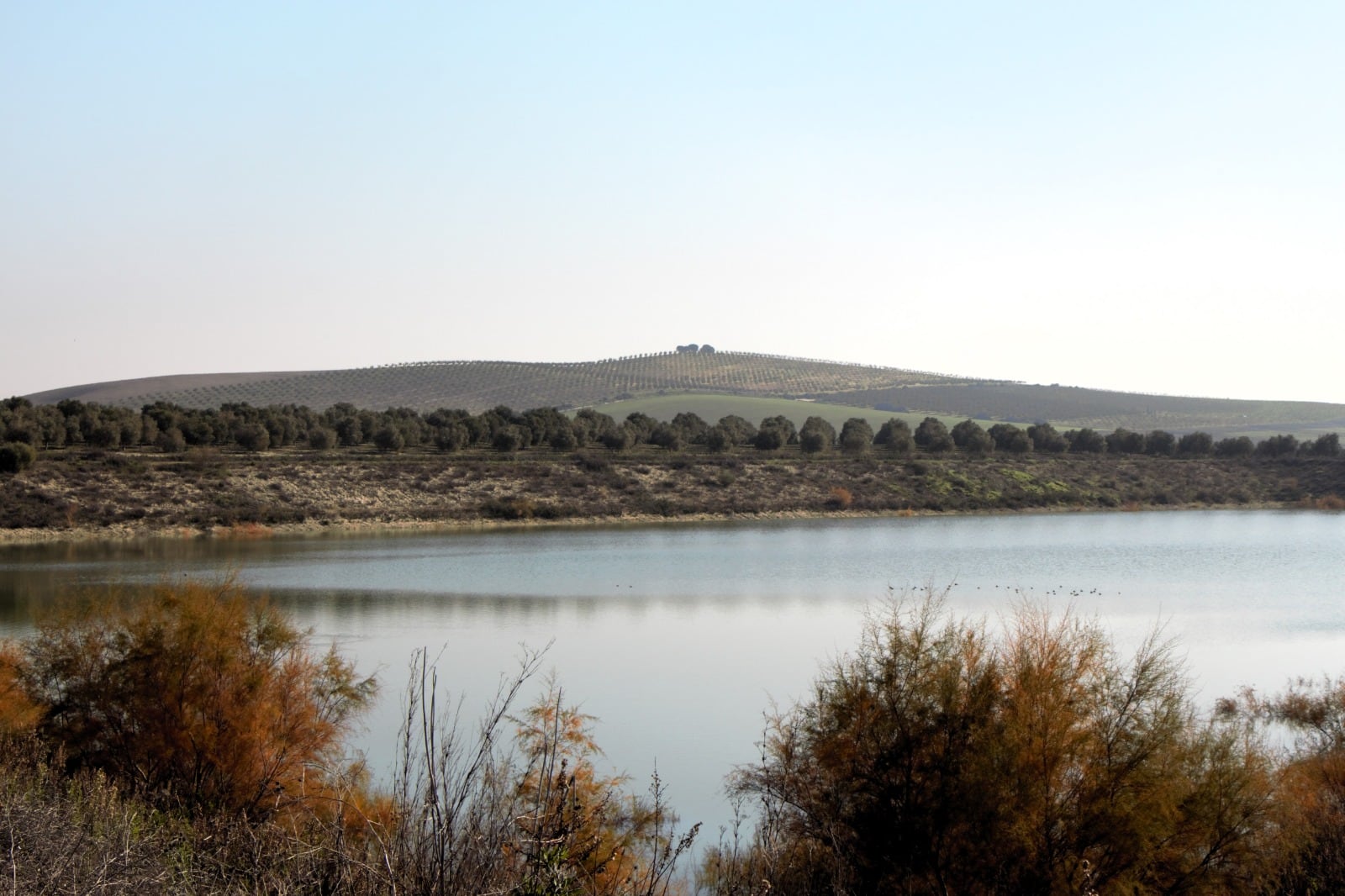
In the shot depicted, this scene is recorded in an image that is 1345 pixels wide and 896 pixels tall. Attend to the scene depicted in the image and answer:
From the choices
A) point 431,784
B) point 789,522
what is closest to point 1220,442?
point 789,522

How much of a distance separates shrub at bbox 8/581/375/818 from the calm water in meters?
1.90

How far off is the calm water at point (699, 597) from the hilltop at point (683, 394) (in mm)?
61732

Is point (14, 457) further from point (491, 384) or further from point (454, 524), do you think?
point (491, 384)

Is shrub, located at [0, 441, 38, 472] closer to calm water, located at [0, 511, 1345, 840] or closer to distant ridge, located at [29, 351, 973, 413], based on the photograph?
calm water, located at [0, 511, 1345, 840]

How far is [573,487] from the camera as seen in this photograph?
200 feet

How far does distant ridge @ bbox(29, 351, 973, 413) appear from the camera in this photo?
114062 mm

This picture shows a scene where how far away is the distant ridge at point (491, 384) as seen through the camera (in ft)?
374

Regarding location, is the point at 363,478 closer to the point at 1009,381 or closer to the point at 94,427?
the point at 94,427

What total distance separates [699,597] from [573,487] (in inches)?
1176

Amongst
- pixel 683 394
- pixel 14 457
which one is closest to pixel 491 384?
pixel 683 394

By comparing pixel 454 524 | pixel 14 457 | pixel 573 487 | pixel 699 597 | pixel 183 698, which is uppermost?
pixel 14 457

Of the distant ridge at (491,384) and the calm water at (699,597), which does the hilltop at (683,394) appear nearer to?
the distant ridge at (491,384)

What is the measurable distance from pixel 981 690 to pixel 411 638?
16180mm

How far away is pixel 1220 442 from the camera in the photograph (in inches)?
3196
